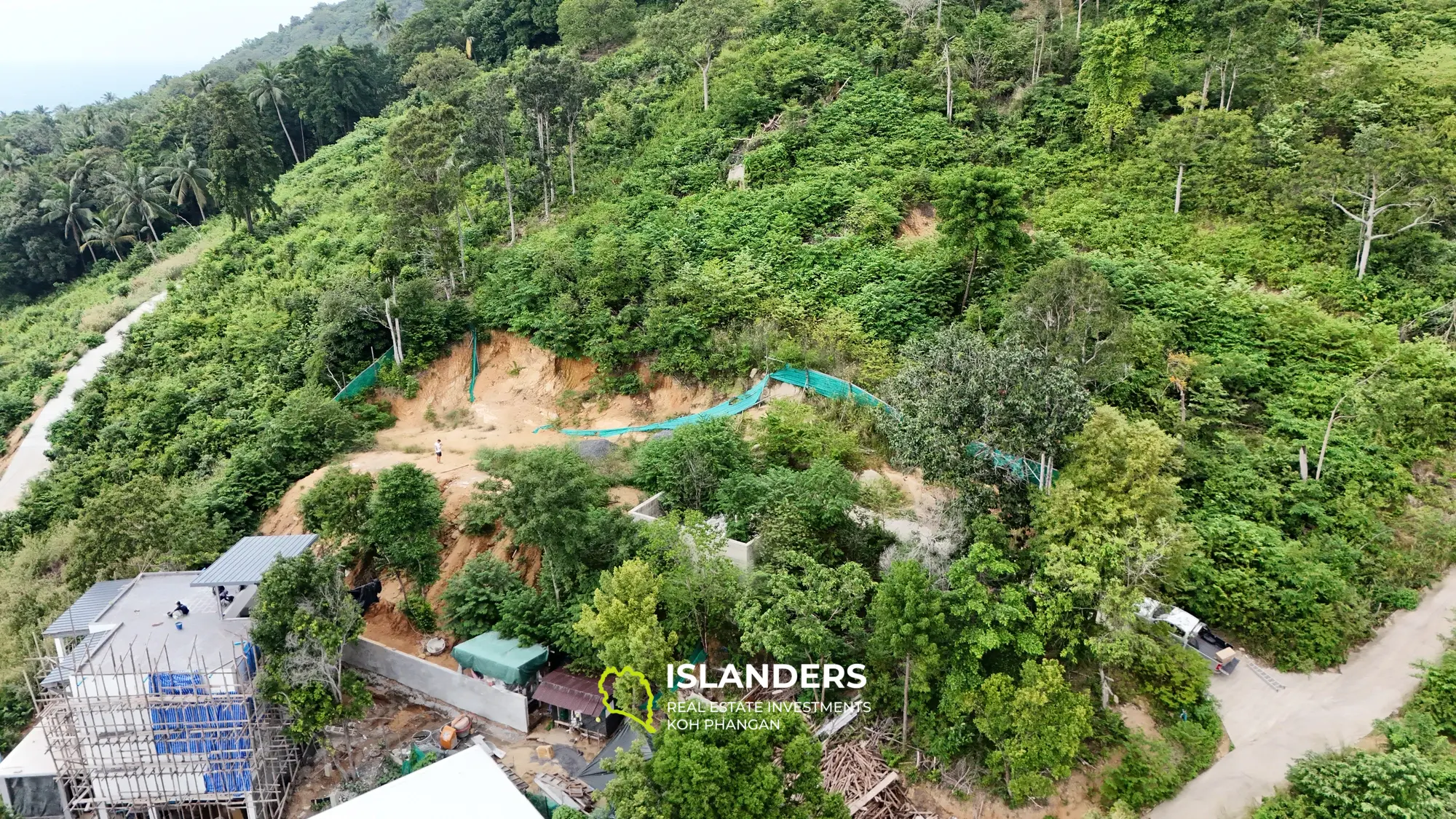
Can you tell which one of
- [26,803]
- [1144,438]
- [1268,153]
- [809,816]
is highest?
[1268,153]

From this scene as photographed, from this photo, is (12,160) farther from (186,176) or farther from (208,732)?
(208,732)

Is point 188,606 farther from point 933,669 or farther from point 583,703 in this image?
point 933,669

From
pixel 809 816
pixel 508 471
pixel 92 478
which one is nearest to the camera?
pixel 809 816

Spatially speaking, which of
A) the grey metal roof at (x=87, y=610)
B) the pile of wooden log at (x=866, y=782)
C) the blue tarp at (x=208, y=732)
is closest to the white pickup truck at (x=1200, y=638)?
the pile of wooden log at (x=866, y=782)

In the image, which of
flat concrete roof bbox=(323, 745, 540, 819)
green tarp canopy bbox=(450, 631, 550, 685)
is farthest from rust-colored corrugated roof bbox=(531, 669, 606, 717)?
flat concrete roof bbox=(323, 745, 540, 819)

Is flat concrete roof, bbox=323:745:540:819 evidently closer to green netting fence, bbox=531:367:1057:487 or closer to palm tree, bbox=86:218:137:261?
green netting fence, bbox=531:367:1057:487

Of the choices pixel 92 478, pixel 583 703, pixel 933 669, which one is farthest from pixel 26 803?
pixel 933 669
